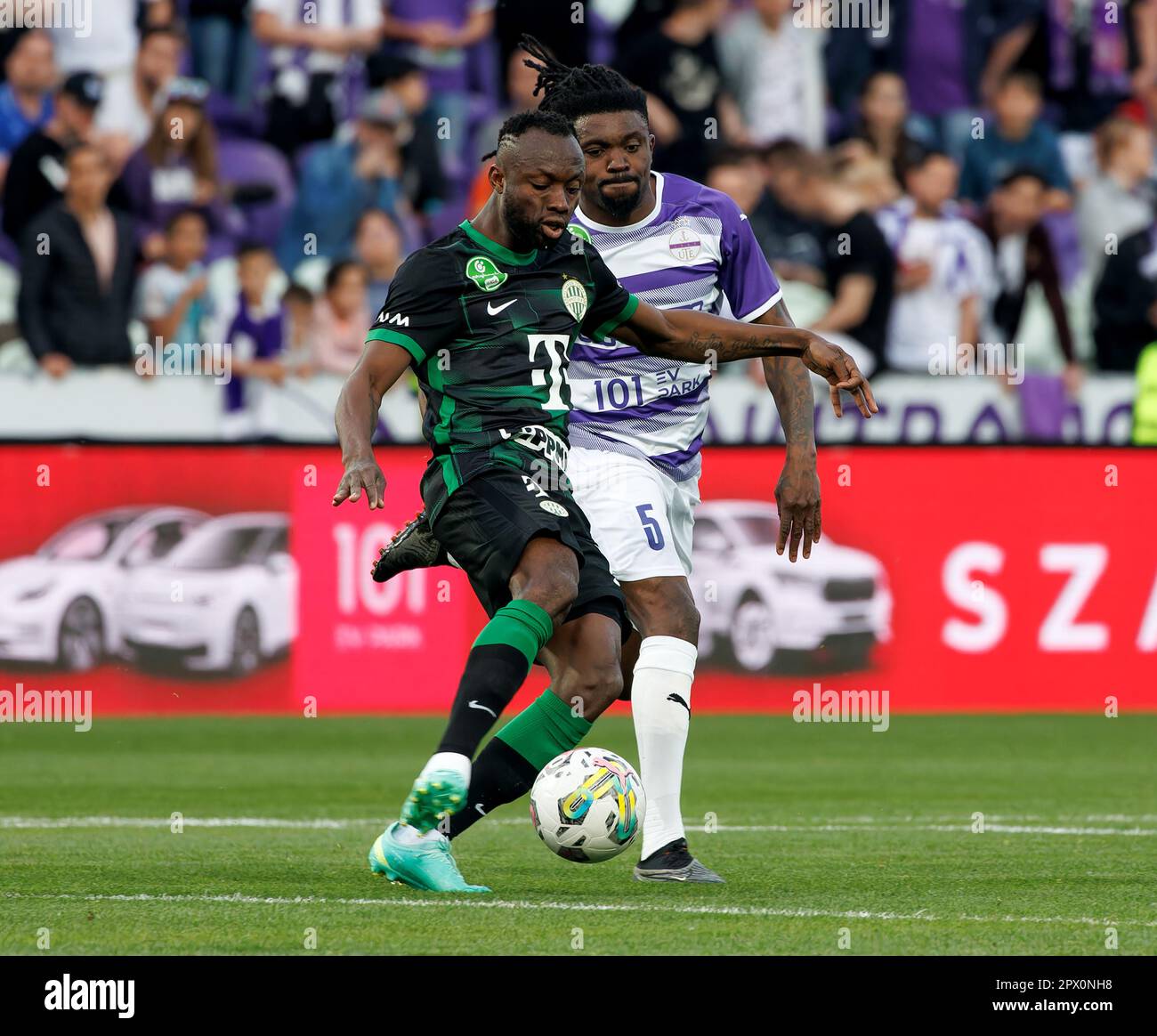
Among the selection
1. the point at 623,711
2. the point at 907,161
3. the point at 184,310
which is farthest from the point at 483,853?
the point at 907,161

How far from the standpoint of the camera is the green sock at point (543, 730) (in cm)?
620

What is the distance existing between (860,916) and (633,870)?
1.36 metres

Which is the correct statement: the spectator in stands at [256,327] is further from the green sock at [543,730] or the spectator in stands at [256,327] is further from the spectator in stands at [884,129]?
the green sock at [543,730]

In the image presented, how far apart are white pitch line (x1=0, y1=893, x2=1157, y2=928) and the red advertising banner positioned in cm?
741

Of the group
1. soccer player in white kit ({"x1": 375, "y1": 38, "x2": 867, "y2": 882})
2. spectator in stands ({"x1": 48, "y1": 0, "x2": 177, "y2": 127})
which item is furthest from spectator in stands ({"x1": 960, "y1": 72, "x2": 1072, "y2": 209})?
soccer player in white kit ({"x1": 375, "y1": 38, "x2": 867, "y2": 882})

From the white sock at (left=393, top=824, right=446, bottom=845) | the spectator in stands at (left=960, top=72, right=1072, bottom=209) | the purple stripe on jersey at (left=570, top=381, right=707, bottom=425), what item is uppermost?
the spectator in stands at (left=960, top=72, right=1072, bottom=209)

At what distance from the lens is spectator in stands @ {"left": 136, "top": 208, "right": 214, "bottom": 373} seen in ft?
51.5

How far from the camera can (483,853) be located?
7.28 m

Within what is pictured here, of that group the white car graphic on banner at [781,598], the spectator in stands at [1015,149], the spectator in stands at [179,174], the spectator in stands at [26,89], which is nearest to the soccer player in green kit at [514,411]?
the white car graphic on banner at [781,598]

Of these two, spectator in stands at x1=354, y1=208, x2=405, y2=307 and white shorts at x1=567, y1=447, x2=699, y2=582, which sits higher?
spectator in stands at x1=354, y1=208, x2=405, y2=307

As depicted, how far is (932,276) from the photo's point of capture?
16.7 m

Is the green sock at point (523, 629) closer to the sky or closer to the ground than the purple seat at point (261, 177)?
closer to the ground

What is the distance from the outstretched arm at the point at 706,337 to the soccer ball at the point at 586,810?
1.25m

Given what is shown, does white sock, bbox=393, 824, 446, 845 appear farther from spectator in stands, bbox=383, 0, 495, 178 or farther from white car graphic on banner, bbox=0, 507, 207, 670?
spectator in stands, bbox=383, 0, 495, 178
